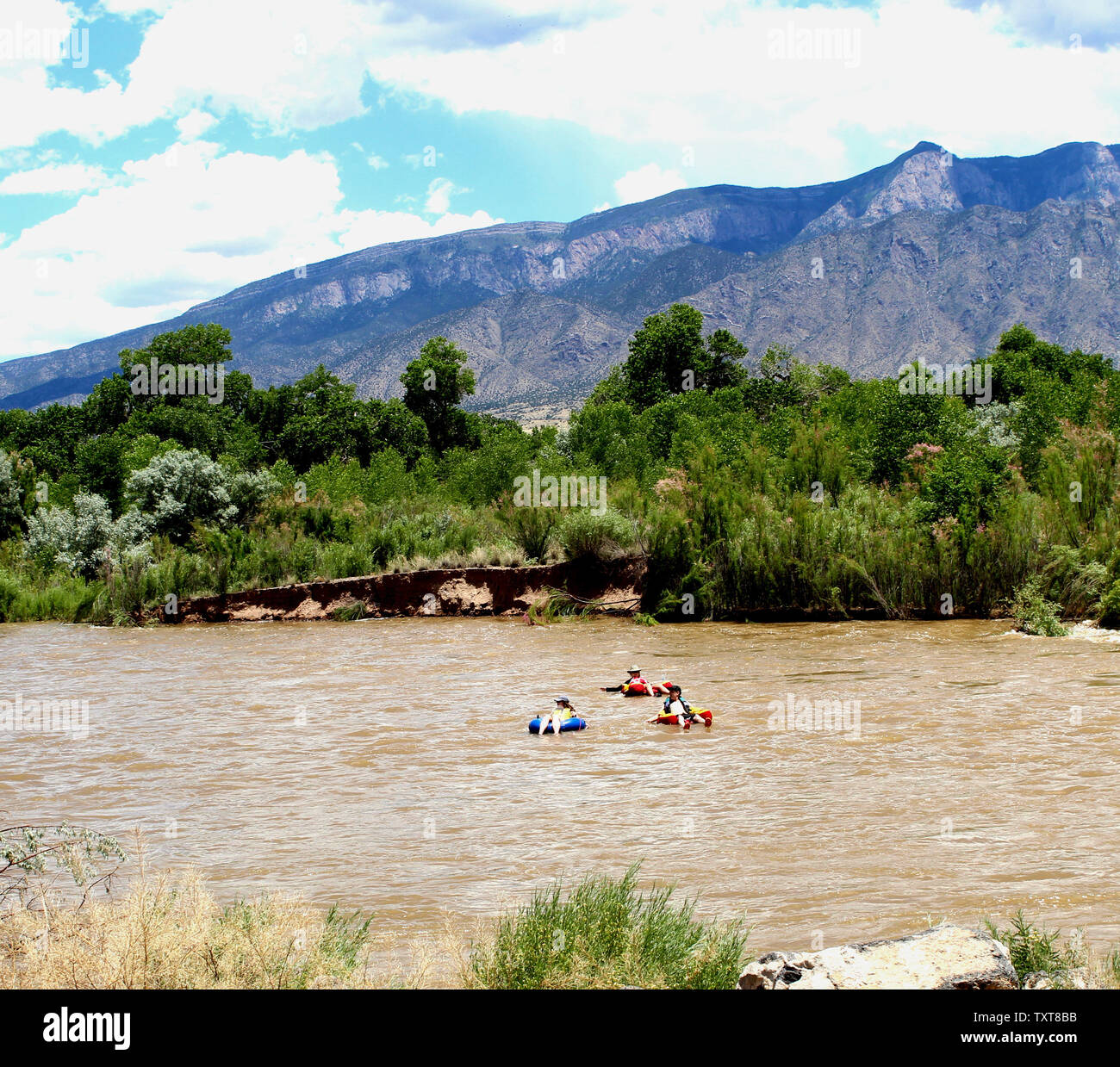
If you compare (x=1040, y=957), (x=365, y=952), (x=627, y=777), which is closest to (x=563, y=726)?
(x=627, y=777)

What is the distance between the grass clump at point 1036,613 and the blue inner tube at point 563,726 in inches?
426

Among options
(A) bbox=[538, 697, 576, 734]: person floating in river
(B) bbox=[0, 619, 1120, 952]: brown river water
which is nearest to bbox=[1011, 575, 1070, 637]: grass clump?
(B) bbox=[0, 619, 1120, 952]: brown river water

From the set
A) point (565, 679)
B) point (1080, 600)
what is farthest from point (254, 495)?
point (1080, 600)

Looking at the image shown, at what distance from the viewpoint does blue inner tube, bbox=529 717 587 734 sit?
47.9 feet

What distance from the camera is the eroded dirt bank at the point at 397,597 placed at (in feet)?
91.2

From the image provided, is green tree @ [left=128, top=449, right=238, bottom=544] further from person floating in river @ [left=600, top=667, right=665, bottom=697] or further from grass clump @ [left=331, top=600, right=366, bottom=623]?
person floating in river @ [left=600, top=667, right=665, bottom=697]

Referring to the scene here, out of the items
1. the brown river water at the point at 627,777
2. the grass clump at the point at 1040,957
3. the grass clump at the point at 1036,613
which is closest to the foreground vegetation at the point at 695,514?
the grass clump at the point at 1036,613

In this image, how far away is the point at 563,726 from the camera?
1463cm

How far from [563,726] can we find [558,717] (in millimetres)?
141

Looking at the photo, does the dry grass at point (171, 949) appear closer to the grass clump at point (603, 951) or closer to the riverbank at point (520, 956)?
the riverbank at point (520, 956)

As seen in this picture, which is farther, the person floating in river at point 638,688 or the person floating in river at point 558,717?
the person floating in river at point 638,688

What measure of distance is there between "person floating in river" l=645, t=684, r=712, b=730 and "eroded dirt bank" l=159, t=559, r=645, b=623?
41.5 feet

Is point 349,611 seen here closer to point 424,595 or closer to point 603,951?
point 424,595

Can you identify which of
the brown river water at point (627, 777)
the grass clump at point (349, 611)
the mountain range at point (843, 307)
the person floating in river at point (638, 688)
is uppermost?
the mountain range at point (843, 307)
